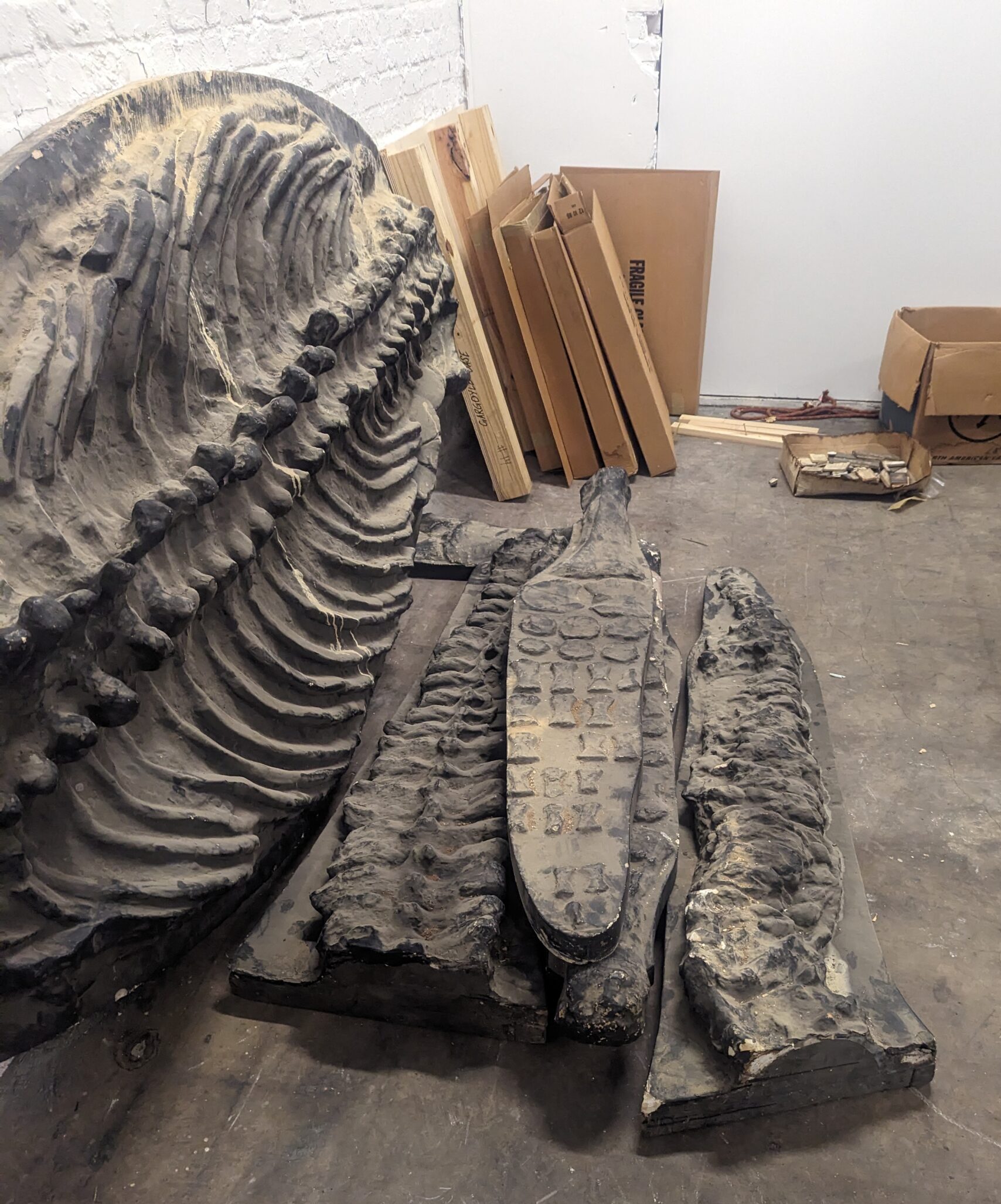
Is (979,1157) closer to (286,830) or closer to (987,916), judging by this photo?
(987,916)

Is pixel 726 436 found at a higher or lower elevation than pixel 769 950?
lower

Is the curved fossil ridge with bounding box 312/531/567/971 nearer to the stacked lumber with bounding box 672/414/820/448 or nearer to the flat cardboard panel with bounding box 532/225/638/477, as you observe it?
the flat cardboard panel with bounding box 532/225/638/477

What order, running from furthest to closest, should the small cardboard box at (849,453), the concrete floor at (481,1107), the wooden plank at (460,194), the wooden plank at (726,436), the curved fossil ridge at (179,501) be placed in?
the wooden plank at (726,436) < the small cardboard box at (849,453) < the wooden plank at (460,194) < the concrete floor at (481,1107) < the curved fossil ridge at (179,501)

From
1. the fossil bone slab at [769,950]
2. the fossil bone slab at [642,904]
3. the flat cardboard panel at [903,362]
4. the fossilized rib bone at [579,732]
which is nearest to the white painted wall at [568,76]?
the flat cardboard panel at [903,362]

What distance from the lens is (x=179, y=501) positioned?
159 cm

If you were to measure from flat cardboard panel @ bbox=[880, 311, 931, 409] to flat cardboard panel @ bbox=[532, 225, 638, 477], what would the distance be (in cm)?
119

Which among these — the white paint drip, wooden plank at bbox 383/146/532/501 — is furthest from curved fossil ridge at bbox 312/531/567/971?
wooden plank at bbox 383/146/532/501

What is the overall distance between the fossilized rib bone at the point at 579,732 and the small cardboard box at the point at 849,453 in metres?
1.51

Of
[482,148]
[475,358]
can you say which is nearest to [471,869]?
[475,358]

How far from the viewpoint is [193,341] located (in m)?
1.80

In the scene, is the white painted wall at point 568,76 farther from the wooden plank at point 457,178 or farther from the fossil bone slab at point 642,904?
the fossil bone slab at point 642,904

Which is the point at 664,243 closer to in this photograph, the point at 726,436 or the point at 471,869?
the point at 726,436

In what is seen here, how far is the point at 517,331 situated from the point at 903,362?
169 cm

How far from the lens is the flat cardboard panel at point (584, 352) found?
3891mm
